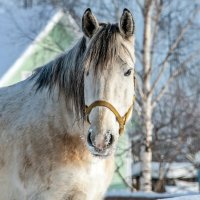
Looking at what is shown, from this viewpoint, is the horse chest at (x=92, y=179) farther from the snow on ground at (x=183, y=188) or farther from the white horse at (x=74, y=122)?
the snow on ground at (x=183, y=188)

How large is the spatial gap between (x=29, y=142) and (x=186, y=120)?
1908 cm

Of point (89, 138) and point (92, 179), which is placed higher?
point (89, 138)

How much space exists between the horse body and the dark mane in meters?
0.13

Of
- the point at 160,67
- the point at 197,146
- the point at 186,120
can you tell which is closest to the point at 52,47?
the point at 160,67

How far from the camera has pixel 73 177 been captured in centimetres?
471

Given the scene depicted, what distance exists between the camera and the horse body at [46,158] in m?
4.73

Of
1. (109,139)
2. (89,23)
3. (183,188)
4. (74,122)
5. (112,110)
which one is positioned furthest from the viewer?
(183,188)

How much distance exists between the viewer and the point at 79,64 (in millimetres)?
4859

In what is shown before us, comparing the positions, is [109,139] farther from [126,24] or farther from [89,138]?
[126,24]

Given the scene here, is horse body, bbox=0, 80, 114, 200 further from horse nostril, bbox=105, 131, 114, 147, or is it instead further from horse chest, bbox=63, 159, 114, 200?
horse nostril, bbox=105, 131, 114, 147

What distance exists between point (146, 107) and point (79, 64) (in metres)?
13.2

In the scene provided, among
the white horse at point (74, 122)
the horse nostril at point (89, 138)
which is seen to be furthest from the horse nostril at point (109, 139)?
the horse nostril at point (89, 138)

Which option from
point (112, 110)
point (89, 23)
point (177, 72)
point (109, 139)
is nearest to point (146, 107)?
point (177, 72)

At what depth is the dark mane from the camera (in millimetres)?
4613
